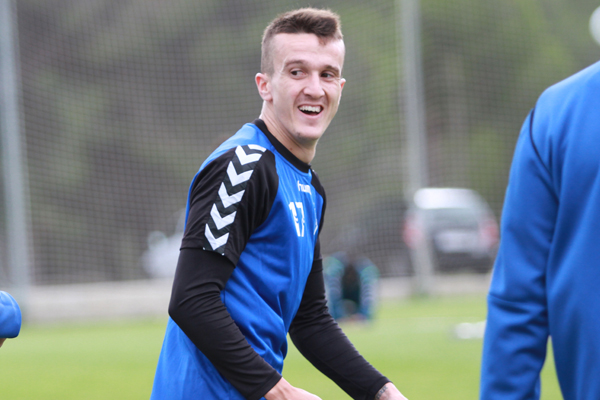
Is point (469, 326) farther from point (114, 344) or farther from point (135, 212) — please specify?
point (135, 212)

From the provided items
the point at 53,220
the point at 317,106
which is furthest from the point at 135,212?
the point at 317,106

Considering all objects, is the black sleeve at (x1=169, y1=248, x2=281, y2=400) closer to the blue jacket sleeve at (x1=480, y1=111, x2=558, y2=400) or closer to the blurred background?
the blue jacket sleeve at (x1=480, y1=111, x2=558, y2=400)

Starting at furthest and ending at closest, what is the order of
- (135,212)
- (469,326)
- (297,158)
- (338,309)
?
(135,212)
(338,309)
(469,326)
(297,158)

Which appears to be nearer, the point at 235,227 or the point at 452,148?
the point at 235,227

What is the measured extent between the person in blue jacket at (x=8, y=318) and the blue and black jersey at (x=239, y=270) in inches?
15.9

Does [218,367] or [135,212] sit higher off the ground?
[218,367]

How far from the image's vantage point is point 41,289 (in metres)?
14.5

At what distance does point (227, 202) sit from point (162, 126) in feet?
49.8

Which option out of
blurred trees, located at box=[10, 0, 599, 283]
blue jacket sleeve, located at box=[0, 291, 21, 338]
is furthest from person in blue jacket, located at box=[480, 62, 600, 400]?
blurred trees, located at box=[10, 0, 599, 283]

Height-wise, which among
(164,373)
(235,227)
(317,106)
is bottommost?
(164,373)

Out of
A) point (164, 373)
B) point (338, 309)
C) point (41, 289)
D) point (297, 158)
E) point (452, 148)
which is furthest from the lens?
point (452, 148)

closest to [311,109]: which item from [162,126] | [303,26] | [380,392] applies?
[303,26]

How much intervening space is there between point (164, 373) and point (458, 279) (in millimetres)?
15268

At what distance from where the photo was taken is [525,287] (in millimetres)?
1666
